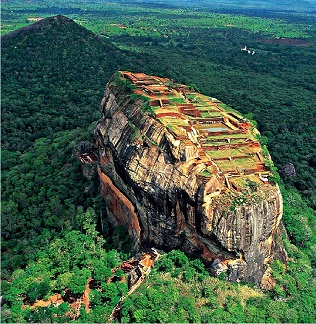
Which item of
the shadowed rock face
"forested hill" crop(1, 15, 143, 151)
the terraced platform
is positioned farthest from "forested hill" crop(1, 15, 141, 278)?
the terraced platform

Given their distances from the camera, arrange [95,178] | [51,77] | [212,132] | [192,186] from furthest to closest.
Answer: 1. [51,77]
2. [95,178]
3. [212,132]
4. [192,186]

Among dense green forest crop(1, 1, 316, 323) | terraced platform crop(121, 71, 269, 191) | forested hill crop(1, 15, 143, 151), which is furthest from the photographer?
forested hill crop(1, 15, 143, 151)

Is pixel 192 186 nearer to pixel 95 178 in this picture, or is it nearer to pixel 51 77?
pixel 95 178

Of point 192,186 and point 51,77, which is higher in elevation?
point 192,186

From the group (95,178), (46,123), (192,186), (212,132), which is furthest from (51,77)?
(192,186)

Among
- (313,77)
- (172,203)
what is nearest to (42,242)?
(172,203)

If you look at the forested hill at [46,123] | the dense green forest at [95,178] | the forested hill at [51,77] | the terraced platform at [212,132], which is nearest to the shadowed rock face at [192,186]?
the terraced platform at [212,132]

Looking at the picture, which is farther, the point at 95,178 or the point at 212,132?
the point at 95,178

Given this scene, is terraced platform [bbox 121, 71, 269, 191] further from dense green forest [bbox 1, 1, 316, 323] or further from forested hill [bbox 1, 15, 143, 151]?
forested hill [bbox 1, 15, 143, 151]
